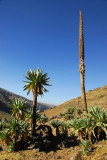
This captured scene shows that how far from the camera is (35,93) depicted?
530 inches

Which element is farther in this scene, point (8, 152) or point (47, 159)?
point (8, 152)

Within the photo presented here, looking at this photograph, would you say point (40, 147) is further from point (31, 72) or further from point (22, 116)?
point (31, 72)

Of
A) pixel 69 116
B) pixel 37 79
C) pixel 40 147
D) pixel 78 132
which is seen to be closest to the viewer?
pixel 78 132

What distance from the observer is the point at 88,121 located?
30.0 ft

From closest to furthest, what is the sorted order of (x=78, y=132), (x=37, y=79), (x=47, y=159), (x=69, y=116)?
(x=47, y=159) < (x=78, y=132) < (x=37, y=79) < (x=69, y=116)

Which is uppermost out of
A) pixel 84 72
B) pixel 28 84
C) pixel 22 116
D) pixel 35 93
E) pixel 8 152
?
pixel 84 72

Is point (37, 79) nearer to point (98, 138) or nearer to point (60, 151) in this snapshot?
point (60, 151)

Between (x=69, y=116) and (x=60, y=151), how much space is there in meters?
9.77

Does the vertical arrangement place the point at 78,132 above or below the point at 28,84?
below

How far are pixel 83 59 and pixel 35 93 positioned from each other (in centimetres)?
674

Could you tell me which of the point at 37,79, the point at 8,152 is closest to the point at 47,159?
the point at 8,152

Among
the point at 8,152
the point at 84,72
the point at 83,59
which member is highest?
the point at 83,59

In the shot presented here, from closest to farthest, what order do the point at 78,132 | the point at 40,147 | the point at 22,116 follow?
the point at 78,132, the point at 40,147, the point at 22,116

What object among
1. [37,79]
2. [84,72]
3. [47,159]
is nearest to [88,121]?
[47,159]
